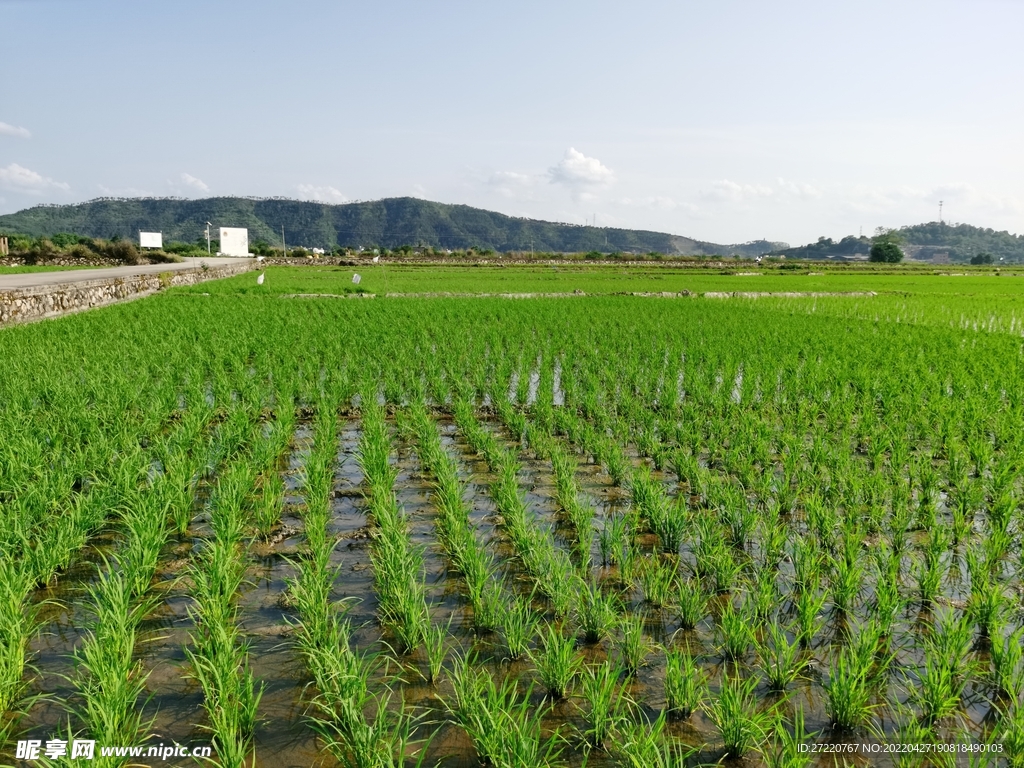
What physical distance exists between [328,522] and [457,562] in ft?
3.73

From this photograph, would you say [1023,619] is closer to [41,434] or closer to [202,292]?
[41,434]

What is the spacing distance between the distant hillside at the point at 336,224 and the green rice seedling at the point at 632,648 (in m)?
Result: 115

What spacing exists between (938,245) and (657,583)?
171369 mm

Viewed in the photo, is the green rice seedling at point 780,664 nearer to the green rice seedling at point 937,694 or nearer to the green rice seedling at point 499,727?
the green rice seedling at point 937,694

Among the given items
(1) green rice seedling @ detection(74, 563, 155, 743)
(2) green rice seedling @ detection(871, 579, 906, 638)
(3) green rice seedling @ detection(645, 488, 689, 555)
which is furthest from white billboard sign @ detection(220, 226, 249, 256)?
(2) green rice seedling @ detection(871, 579, 906, 638)

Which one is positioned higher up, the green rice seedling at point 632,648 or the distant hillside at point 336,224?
the distant hillside at point 336,224

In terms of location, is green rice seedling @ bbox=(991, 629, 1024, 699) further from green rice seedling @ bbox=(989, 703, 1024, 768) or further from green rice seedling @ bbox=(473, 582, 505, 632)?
green rice seedling @ bbox=(473, 582, 505, 632)

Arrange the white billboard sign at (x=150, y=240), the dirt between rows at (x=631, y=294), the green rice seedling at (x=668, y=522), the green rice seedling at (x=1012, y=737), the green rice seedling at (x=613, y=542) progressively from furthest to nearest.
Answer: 1. the white billboard sign at (x=150, y=240)
2. the dirt between rows at (x=631, y=294)
3. the green rice seedling at (x=668, y=522)
4. the green rice seedling at (x=613, y=542)
5. the green rice seedling at (x=1012, y=737)

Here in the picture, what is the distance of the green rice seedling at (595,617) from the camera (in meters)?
3.09

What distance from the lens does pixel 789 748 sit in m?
2.24

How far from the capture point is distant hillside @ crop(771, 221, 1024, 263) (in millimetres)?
124500

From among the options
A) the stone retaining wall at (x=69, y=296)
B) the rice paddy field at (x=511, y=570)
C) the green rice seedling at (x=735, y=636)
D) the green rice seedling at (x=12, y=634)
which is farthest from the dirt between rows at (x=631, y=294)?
the green rice seedling at (x=735, y=636)

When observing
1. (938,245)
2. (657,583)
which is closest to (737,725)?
(657,583)

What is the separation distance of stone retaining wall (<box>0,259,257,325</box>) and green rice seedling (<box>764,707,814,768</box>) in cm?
1476
